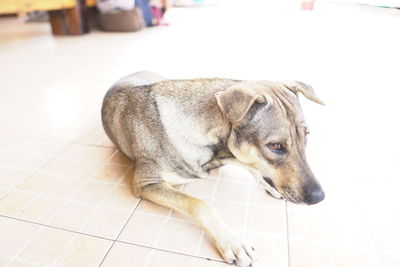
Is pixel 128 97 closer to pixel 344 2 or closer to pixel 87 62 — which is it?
pixel 87 62

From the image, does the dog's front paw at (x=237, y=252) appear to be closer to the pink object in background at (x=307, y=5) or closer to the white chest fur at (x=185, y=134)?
the white chest fur at (x=185, y=134)

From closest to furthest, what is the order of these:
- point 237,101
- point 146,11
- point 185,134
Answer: point 237,101, point 185,134, point 146,11

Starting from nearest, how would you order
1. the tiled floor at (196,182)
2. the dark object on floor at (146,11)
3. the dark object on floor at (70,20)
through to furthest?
1. the tiled floor at (196,182)
2. the dark object on floor at (70,20)
3. the dark object on floor at (146,11)

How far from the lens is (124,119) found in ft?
5.69

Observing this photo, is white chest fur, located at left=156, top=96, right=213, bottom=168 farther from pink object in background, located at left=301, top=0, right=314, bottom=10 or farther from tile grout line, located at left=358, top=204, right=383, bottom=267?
pink object in background, located at left=301, top=0, right=314, bottom=10

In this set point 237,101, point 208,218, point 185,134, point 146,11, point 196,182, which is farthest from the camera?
point 146,11

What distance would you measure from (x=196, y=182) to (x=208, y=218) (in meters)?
0.41

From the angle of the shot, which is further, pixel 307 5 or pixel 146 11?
pixel 307 5

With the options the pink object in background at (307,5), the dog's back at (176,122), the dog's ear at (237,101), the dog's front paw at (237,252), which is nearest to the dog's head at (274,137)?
the dog's ear at (237,101)

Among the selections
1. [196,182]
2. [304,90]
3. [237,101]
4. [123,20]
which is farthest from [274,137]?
[123,20]

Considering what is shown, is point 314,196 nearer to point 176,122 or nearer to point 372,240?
point 372,240

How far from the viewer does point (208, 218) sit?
1.39 m

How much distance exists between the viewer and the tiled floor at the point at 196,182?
135 centimetres

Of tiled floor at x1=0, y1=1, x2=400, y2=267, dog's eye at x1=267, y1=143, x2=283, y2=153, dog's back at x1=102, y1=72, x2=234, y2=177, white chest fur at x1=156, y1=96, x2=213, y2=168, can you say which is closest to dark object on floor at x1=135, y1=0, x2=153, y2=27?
tiled floor at x1=0, y1=1, x2=400, y2=267
